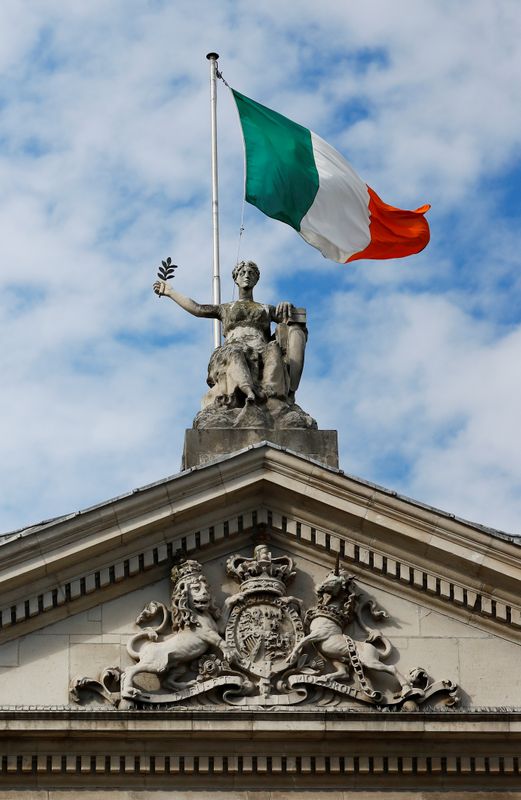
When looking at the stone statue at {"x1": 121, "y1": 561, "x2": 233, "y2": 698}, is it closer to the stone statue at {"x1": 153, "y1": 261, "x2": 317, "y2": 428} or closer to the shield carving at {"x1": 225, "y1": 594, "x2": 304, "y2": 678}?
the shield carving at {"x1": 225, "y1": 594, "x2": 304, "y2": 678}

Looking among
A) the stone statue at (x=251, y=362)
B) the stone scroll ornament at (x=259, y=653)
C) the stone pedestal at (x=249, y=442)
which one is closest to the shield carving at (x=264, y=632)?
the stone scroll ornament at (x=259, y=653)

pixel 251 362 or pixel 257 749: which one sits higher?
pixel 251 362

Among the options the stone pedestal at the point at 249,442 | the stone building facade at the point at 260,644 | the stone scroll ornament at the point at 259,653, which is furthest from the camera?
the stone pedestal at the point at 249,442

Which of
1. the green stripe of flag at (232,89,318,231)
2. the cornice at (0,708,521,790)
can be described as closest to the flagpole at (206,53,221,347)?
the green stripe of flag at (232,89,318,231)

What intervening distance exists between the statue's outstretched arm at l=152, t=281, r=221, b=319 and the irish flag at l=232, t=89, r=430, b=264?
9.18ft

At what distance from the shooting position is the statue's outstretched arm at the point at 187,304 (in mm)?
34031

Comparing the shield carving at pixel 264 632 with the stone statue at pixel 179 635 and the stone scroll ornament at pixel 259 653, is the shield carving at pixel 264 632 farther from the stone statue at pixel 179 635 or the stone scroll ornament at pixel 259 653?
the stone statue at pixel 179 635

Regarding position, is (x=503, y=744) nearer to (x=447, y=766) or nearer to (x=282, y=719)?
(x=447, y=766)

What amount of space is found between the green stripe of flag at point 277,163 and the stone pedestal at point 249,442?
17.7 feet

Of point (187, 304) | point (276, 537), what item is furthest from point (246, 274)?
point (276, 537)

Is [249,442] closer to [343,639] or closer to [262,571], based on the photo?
[262,571]

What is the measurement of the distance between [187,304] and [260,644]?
596 cm

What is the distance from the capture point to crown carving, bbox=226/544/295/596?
30.5 meters

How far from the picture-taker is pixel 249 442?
31.8 meters
